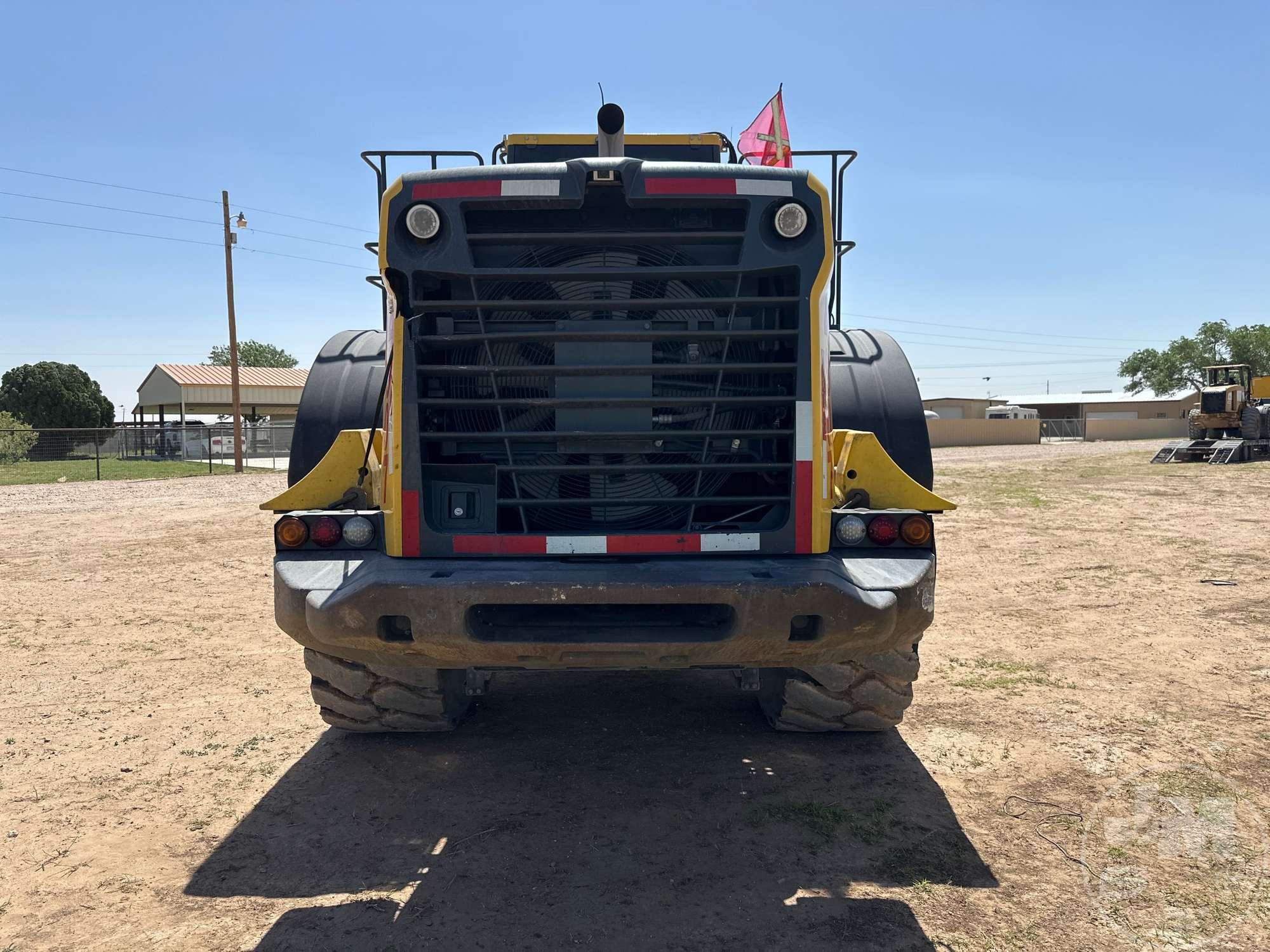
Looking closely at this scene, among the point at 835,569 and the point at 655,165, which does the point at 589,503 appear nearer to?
the point at 835,569

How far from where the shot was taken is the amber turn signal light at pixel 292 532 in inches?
144

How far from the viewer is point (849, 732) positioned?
15.3ft

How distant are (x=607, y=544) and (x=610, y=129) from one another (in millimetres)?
1709

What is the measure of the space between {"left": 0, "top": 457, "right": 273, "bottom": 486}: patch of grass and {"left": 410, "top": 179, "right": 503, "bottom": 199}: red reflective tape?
2230 cm

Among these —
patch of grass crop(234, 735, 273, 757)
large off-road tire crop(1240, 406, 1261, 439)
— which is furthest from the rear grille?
large off-road tire crop(1240, 406, 1261, 439)

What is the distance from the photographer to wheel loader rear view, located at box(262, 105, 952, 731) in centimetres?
336

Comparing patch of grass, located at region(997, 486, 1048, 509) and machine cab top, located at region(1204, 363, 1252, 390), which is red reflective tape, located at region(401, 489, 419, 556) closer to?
patch of grass, located at region(997, 486, 1048, 509)

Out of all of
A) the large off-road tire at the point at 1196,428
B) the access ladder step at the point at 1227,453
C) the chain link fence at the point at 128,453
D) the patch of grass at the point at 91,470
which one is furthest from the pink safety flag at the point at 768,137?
the large off-road tire at the point at 1196,428

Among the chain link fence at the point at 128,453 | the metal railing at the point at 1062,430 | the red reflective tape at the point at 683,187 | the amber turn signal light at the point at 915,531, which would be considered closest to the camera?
the red reflective tape at the point at 683,187

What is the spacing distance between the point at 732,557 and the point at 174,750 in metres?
2.98

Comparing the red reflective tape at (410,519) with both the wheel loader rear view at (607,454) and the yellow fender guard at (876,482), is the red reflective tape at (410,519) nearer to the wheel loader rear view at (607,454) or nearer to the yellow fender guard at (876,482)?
the wheel loader rear view at (607,454)

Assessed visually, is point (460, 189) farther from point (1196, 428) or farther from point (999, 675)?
point (1196, 428)

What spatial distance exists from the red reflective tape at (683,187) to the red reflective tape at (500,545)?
1336 mm

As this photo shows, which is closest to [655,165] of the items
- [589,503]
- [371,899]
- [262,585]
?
[589,503]
